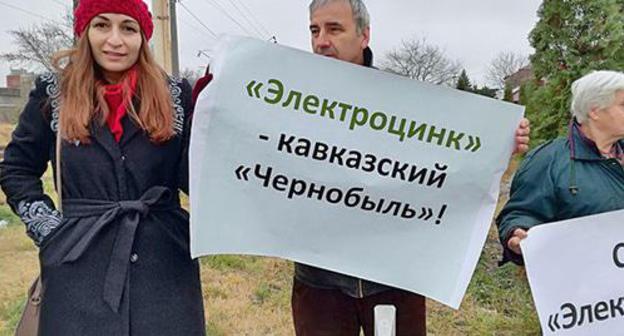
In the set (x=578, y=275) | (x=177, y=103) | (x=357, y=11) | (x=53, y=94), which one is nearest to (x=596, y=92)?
(x=578, y=275)

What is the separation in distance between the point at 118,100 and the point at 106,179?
0.23 metres

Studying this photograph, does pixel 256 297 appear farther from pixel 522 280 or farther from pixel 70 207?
pixel 70 207

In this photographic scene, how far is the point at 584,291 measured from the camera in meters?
1.92

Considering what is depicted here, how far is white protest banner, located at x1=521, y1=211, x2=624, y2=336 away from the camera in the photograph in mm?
1907

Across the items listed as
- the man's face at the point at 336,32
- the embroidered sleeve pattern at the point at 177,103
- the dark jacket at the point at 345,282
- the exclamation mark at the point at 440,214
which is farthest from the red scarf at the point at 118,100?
the exclamation mark at the point at 440,214

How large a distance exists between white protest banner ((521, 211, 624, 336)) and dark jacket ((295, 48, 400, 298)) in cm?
49

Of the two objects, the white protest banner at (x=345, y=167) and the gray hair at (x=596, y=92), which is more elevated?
the gray hair at (x=596, y=92)

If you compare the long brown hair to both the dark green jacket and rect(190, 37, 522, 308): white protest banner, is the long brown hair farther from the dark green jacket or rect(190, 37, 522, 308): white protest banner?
the dark green jacket

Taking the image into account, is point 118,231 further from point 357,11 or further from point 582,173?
point 582,173

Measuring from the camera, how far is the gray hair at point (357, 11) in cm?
188

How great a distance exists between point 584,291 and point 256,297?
297cm

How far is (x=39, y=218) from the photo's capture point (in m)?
1.76

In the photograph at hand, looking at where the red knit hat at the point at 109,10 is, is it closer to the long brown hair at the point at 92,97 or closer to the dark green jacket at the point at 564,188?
the long brown hair at the point at 92,97

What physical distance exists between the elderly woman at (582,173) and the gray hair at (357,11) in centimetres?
76
